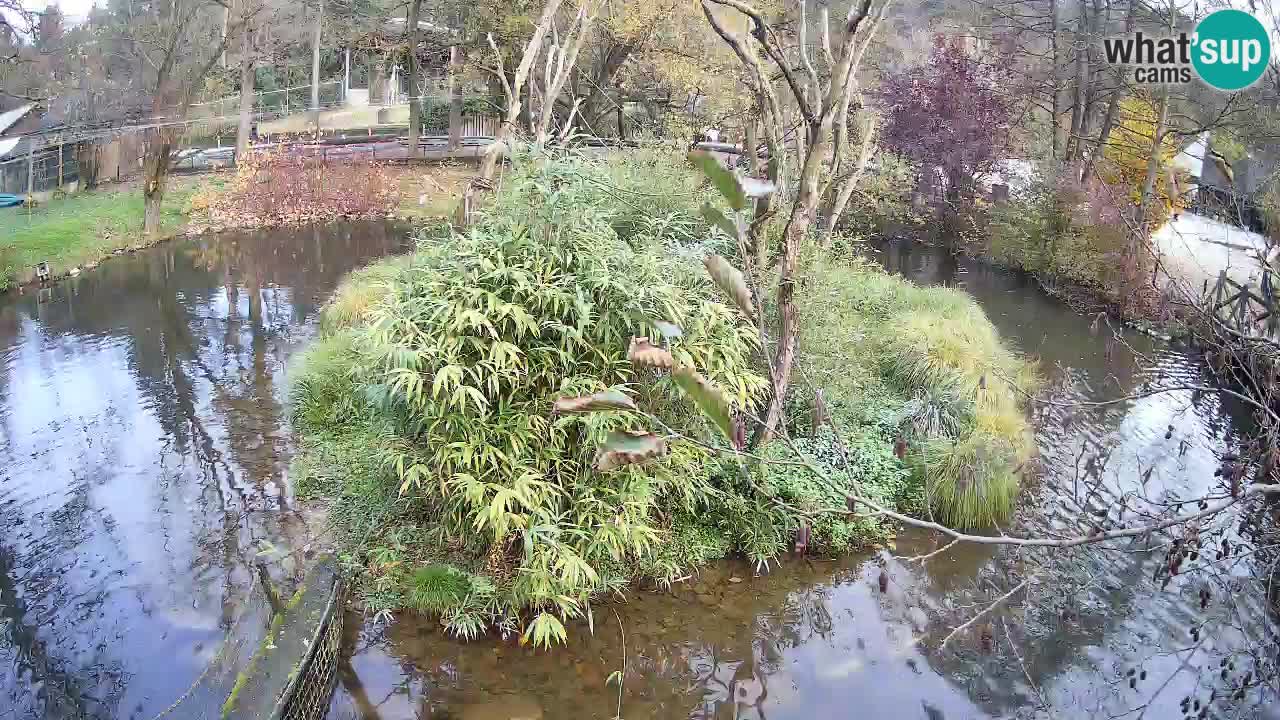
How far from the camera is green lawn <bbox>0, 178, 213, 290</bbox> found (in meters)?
13.0

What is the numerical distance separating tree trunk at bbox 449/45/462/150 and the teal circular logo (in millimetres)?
16015

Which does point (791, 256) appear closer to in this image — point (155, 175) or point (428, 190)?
point (155, 175)

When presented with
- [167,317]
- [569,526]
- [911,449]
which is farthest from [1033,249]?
[167,317]

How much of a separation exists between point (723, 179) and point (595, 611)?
4.73m

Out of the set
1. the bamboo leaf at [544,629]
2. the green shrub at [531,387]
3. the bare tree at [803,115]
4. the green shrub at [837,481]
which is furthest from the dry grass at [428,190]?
the bamboo leaf at [544,629]

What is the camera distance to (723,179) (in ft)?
4.92

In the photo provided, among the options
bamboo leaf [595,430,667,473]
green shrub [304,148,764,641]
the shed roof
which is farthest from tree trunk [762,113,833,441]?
the shed roof

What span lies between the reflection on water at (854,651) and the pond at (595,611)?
14 mm

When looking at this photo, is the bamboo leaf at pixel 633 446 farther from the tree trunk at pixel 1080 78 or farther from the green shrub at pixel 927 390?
the tree trunk at pixel 1080 78

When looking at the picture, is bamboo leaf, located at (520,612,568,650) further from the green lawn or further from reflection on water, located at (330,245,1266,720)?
the green lawn

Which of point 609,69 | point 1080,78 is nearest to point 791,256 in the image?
point 1080,78

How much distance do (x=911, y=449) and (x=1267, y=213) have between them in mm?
3401

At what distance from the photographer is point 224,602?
19.0 feet

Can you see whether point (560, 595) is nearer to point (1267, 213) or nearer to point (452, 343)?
point (452, 343)
